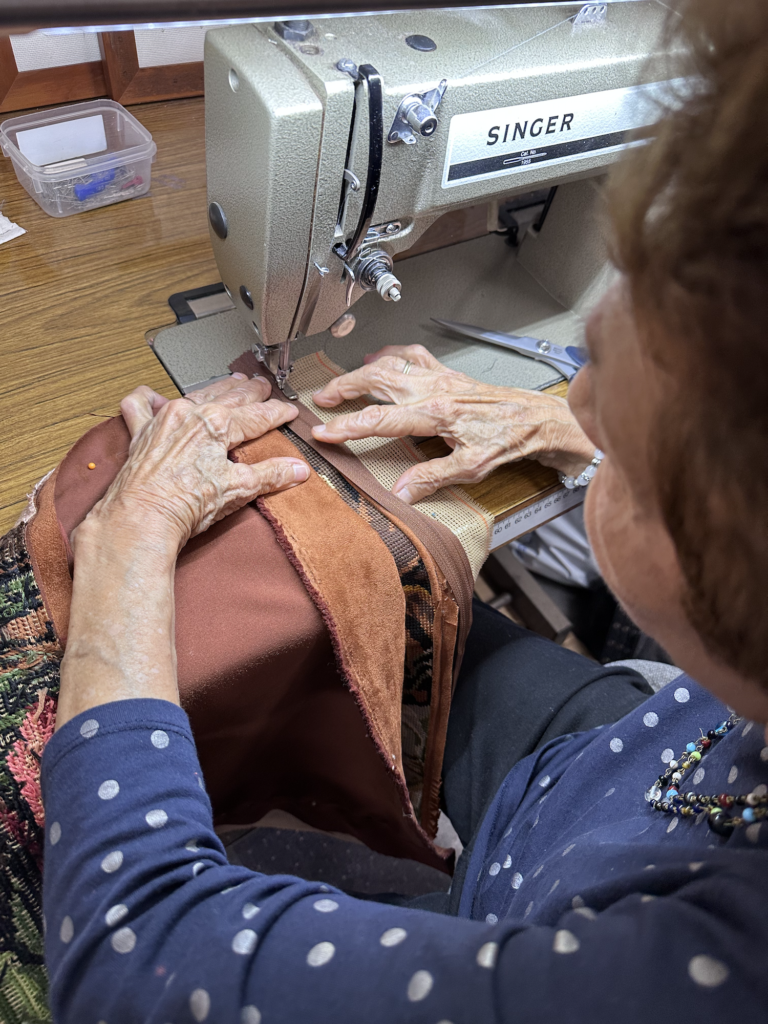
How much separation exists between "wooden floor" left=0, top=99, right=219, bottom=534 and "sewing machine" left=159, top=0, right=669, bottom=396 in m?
0.12

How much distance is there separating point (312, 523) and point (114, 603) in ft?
0.84

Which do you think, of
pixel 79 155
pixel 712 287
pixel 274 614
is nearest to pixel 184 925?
pixel 274 614

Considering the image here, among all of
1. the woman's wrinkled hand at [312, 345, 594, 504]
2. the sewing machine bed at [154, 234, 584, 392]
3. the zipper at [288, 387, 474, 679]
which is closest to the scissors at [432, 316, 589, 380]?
the sewing machine bed at [154, 234, 584, 392]

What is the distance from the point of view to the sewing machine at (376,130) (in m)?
0.78

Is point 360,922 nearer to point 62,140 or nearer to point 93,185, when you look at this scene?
point 93,185

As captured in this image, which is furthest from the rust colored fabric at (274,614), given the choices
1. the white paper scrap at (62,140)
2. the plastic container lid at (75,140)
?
the white paper scrap at (62,140)

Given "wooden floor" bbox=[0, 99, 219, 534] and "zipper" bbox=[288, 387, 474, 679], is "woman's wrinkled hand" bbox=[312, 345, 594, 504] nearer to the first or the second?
"zipper" bbox=[288, 387, 474, 679]

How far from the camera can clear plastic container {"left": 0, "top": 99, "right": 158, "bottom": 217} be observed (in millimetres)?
1268

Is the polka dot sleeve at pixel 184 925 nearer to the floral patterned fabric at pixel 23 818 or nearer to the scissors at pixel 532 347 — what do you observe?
the floral patterned fabric at pixel 23 818

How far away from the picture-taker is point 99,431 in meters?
0.93

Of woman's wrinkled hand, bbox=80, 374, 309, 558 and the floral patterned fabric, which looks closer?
the floral patterned fabric

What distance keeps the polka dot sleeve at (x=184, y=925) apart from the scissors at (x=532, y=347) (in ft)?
2.56

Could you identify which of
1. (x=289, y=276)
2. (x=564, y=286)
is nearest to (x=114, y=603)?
(x=289, y=276)

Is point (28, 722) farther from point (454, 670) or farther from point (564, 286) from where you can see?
point (564, 286)
